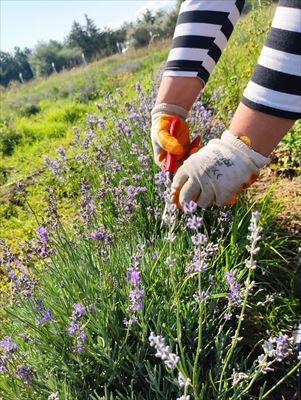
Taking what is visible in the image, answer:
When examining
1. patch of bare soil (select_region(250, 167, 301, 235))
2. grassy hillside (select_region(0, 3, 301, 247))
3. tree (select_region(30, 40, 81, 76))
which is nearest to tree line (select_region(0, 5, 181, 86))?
tree (select_region(30, 40, 81, 76))

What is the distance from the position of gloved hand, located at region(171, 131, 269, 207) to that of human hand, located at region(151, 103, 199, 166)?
0.27 meters

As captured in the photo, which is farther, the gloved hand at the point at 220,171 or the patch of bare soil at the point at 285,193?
the patch of bare soil at the point at 285,193

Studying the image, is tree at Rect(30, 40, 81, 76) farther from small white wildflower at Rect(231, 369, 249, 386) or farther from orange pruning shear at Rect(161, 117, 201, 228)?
small white wildflower at Rect(231, 369, 249, 386)

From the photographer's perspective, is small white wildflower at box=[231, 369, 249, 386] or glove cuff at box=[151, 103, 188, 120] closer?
small white wildflower at box=[231, 369, 249, 386]

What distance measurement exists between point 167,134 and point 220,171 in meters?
0.42

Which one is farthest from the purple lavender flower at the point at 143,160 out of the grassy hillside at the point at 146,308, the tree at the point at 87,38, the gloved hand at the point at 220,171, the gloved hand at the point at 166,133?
the tree at the point at 87,38

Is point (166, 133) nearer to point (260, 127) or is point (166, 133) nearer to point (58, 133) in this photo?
point (260, 127)

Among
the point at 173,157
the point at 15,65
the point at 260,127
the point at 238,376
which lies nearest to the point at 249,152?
the point at 260,127

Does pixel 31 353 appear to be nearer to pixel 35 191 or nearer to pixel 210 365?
pixel 210 365

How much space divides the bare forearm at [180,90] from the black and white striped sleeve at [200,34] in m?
0.02

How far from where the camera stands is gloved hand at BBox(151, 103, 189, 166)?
1.36 m

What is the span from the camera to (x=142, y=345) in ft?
4.22

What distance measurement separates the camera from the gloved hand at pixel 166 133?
53.6 inches

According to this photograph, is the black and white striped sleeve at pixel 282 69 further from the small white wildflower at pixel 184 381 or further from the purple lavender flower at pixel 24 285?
the purple lavender flower at pixel 24 285
